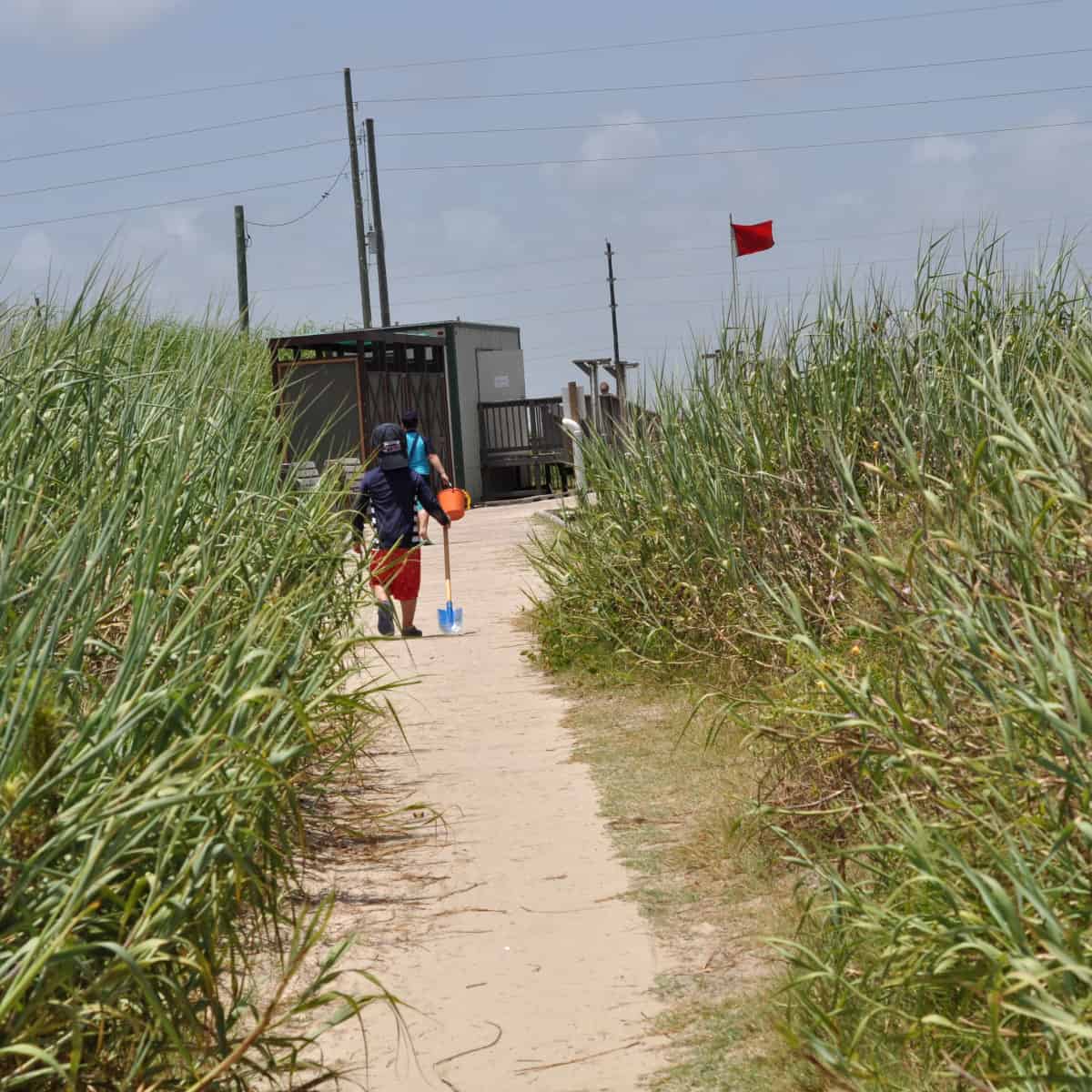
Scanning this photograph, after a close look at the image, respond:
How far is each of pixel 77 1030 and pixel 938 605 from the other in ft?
7.10

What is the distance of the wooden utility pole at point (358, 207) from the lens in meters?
36.5

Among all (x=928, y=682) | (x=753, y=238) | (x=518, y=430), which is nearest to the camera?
(x=928, y=682)

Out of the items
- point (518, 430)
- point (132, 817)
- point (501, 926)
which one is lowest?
point (501, 926)

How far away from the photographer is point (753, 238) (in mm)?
11109

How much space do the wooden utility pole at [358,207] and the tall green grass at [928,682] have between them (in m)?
28.9

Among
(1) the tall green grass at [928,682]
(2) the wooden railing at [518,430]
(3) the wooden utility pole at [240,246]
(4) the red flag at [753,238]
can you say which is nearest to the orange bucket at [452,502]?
(4) the red flag at [753,238]

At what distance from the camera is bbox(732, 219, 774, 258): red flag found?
1102 centimetres

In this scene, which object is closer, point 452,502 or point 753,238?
point 753,238

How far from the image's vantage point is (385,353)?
26.5 metres

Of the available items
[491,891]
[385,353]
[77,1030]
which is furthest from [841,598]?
[385,353]

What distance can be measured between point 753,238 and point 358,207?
1072 inches

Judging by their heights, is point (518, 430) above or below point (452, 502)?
above

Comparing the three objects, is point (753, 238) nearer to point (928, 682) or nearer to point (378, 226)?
point (928, 682)

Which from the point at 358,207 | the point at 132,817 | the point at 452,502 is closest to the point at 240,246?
the point at 358,207
